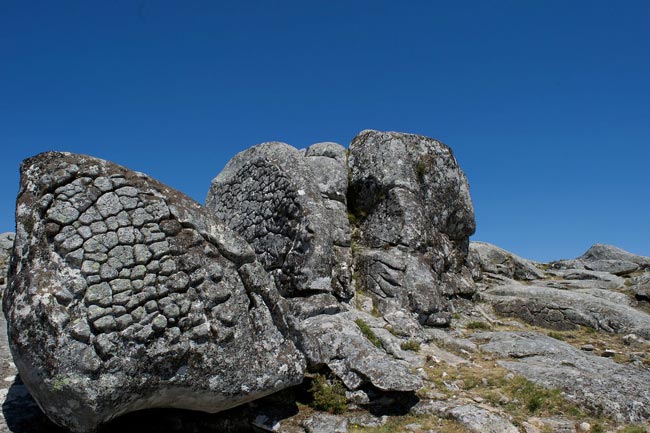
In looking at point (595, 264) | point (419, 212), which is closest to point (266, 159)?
point (419, 212)

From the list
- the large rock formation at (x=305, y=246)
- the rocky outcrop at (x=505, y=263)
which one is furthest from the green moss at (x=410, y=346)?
the rocky outcrop at (x=505, y=263)

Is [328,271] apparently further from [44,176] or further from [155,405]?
[44,176]

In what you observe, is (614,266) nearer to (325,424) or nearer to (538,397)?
(538,397)

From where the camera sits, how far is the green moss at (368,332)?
11828 millimetres

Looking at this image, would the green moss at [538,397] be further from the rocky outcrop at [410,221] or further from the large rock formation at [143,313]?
the rocky outcrop at [410,221]

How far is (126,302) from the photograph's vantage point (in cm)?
751

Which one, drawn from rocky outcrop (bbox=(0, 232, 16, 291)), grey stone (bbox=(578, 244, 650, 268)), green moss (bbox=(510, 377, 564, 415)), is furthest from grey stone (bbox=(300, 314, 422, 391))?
grey stone (bbox=(578, 244, 650, 268))

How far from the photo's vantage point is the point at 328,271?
13.2 metres

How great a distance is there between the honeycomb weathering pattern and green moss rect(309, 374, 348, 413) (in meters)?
0.83

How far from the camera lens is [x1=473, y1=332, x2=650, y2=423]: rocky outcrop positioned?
9.80 meters

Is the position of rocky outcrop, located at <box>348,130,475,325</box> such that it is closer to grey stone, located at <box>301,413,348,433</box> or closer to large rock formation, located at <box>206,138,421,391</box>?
large rock formation, located at <box>206,138,421,391</box>

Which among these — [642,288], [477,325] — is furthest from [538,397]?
[642,288]

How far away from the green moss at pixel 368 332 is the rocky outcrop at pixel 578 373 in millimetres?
2984

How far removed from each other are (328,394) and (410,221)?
27.1ft
